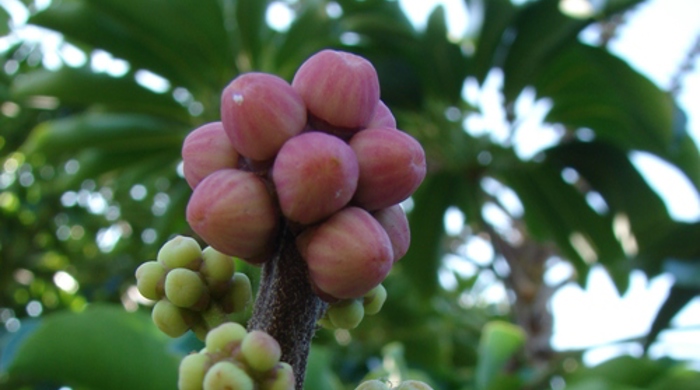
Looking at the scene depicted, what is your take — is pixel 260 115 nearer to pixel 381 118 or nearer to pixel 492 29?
pixel 381 118

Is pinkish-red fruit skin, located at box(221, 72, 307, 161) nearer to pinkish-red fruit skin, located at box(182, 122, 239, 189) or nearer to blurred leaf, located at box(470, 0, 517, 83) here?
pinkish-red fruit skin, located at box(182, 122, 239, 189)

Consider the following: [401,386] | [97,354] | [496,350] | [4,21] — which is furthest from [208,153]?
[496,350]

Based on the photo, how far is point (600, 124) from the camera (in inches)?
157

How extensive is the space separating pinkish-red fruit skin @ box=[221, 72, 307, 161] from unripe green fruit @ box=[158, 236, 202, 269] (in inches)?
5.7

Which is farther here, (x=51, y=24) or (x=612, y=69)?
(x=51, y=24)

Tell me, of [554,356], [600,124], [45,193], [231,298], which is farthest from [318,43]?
[231,298]

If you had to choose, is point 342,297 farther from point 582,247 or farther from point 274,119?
point 582,247

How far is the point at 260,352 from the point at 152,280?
257 mm

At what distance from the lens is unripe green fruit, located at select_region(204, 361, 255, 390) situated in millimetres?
625

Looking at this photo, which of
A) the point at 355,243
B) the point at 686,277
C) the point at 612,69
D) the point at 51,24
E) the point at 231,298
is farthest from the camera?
the point at 51,24

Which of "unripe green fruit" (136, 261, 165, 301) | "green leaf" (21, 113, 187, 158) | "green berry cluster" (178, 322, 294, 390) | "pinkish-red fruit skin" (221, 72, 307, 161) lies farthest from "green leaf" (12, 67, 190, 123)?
"green berry cluster" (178, 322, 294, 390)

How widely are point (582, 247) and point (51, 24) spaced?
3016mm

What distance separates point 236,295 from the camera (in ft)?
2.67

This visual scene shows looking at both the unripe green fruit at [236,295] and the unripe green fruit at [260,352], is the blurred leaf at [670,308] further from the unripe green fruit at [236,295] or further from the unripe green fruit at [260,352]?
the unripe green fruit at [260,352]
